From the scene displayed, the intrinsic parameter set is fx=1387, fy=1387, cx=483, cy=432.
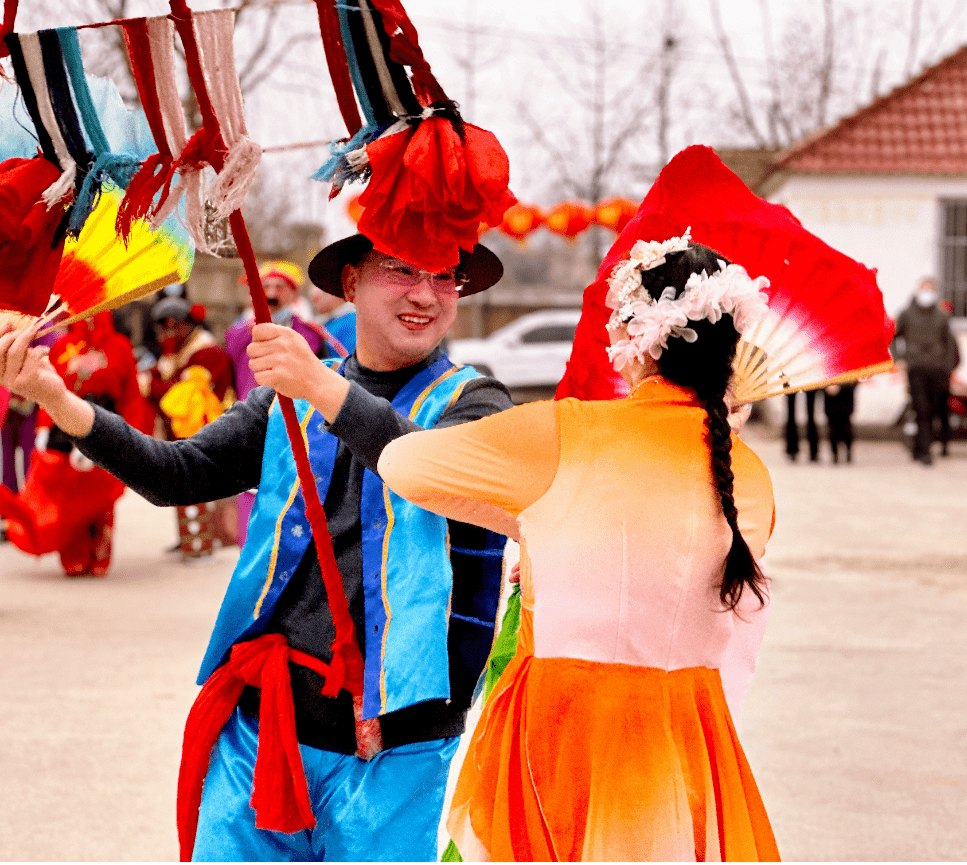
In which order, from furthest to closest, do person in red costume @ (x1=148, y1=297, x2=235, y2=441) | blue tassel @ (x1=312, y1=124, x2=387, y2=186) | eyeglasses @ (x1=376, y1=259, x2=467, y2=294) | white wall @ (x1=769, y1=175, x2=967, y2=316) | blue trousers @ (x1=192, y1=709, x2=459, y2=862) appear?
1. white wall @ (x1=769, y1=175, x2=967, y2=316)
2. person in red costume @ (x1=148, y1=297, x2=235, y2=441)
3. eyeglasses @ (x1=376, y1=259, x2=467, y2=294)
4. blue trousers @ (x1=192, y1=709, x2=459, y2=862)
5. blue tassel @ (x1=312, y1=124, x2=387, y2=186)

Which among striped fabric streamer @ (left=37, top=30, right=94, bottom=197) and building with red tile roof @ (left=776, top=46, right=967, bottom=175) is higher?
striped fabric streamer @ (left=37, top=30, right=94, bottom=197)

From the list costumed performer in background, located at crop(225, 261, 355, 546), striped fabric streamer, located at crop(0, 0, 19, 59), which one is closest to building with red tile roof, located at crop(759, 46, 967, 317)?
costumed performer in background, located at crop(225, 261, 355, 546)

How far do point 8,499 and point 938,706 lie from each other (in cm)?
575

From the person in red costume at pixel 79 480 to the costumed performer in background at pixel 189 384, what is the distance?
11.6 inches

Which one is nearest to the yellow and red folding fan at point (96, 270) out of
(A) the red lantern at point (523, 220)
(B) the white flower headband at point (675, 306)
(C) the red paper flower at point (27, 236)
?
(C) the red paper flower at point (27, 236)

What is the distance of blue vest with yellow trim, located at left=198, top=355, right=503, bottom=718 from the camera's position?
239 cm

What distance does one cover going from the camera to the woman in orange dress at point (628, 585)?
212 centimetres

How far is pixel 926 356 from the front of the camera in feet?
50.2

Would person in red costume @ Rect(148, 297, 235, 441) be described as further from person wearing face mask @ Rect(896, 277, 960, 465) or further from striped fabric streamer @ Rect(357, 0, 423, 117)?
person wearing face mask @ Rect(896, 277, 960, 465)

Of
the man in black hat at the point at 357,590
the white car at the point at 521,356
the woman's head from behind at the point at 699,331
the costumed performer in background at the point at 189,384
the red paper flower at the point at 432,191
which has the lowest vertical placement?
the white car at the point at 521,356

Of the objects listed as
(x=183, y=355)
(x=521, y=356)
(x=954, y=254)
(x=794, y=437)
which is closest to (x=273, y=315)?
(x=183, y=355)

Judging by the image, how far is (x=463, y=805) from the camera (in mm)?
2299

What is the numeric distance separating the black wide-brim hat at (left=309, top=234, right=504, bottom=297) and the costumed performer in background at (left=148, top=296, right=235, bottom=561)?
6308mm

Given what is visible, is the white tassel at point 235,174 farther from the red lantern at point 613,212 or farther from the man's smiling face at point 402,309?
the red lantern at point 613,212
